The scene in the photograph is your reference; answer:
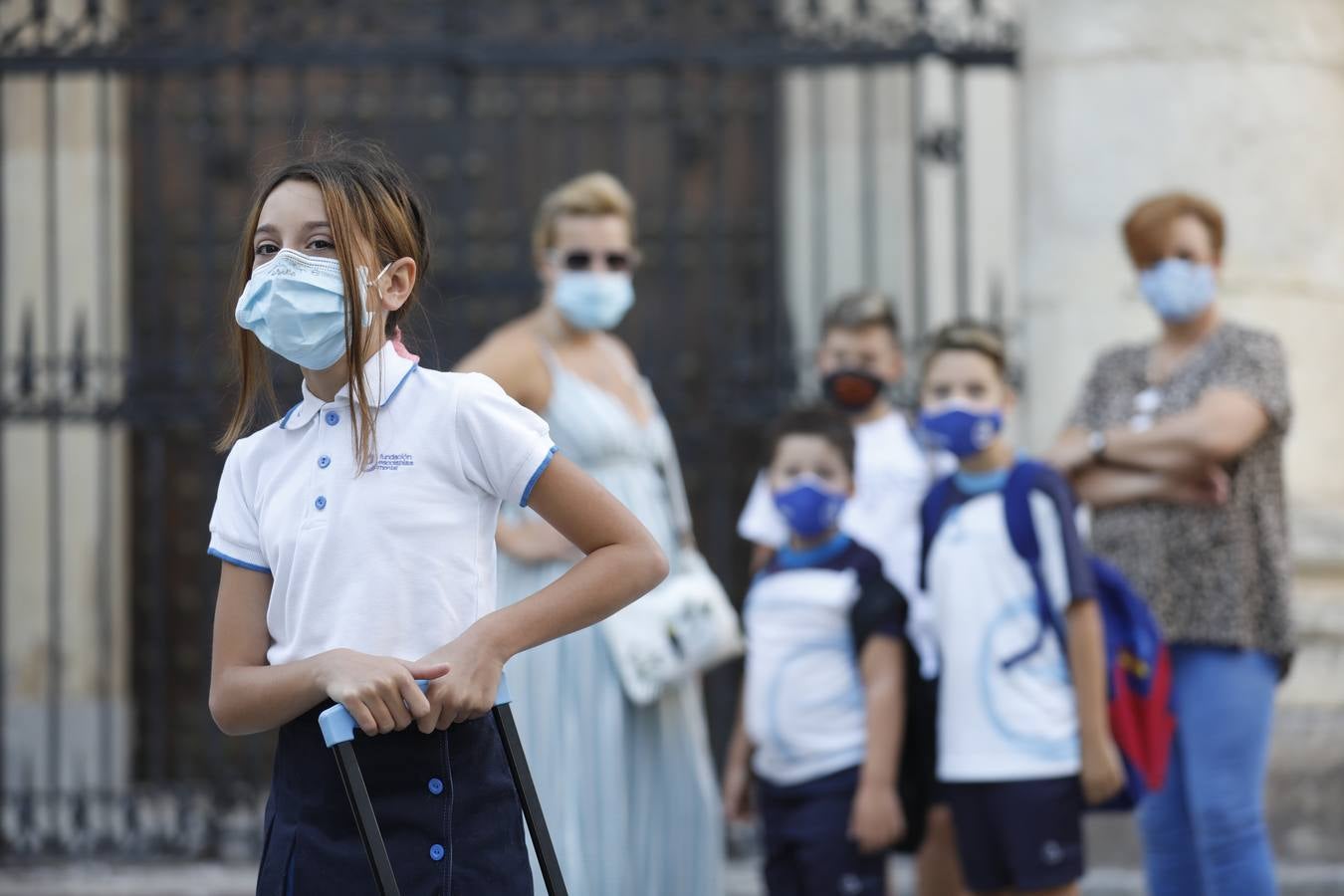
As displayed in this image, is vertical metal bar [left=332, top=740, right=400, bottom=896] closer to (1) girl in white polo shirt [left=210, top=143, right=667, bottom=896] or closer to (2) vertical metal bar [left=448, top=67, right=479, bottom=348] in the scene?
(1) girl in white polo shirt [left=210, top=143, right=667, bottom=896]

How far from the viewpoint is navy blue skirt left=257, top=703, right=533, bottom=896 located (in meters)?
2.43

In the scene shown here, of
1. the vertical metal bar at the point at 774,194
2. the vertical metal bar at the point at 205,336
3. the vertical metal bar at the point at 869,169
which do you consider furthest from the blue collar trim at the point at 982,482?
the vertical metal bar at the point at 205,336

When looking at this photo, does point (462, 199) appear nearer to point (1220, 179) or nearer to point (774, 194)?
point (774, 194)

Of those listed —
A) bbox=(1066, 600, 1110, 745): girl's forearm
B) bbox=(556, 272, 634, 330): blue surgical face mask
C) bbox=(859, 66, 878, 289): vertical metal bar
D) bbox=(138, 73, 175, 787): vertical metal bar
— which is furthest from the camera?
bbox=(138, 73, 175, 787): vertical metal bar

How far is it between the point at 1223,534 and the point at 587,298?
1.58 metres

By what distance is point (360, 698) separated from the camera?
2295 mm

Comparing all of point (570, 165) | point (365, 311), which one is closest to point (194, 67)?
point (570, 165)

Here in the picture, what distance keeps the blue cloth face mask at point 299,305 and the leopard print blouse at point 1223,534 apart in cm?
259

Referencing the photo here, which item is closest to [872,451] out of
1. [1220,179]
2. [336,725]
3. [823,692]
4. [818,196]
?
[823,692]

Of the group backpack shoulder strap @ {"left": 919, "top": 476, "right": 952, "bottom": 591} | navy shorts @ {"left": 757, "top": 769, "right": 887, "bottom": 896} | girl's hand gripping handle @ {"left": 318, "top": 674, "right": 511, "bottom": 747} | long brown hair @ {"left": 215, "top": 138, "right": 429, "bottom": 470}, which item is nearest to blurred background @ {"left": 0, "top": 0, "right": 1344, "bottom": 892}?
navy shorts @ {"left": 757, "top": 769, "right": 887, "bottom": 896}

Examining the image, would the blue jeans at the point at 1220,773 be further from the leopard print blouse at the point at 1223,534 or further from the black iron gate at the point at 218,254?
the black iron gate at the point at 218,254

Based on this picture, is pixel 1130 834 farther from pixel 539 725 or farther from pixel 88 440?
pixel 88 440

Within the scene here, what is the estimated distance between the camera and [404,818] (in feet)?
7.98

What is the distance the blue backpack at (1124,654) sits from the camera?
14.1ft
